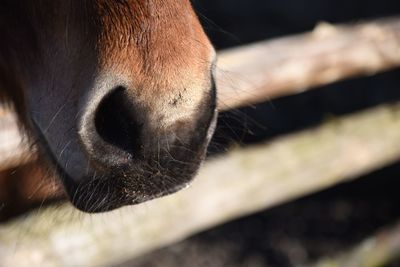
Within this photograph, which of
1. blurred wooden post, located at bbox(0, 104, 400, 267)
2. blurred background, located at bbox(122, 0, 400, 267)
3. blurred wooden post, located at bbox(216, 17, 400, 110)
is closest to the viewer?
blurred wooden post, located at bbox(0, 104, 400, 267)

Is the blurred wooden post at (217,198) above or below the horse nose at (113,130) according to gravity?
below

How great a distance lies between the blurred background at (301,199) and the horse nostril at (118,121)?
1368 millimetres

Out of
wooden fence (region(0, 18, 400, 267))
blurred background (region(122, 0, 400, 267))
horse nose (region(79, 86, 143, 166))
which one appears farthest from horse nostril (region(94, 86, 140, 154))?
blurred background (region(122, 0, 400, 267))

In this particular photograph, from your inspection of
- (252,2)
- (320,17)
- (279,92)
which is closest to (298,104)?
(320,17)

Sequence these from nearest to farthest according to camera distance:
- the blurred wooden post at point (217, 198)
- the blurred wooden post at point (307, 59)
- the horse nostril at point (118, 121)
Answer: the horse nostril at point (118, 121)
the blurred wooden post at point (217, 198)
the blurred wooden post at point (307, 59)

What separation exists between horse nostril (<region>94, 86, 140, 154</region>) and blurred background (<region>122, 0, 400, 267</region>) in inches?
53.9

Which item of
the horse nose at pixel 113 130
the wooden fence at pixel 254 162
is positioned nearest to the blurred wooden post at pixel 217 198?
the wooden fence at pixel 254 162

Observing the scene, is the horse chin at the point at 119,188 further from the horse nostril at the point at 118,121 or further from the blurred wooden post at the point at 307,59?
the blurred wooden post at the point at 307,59

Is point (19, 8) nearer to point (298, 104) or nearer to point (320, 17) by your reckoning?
point (298, 104)

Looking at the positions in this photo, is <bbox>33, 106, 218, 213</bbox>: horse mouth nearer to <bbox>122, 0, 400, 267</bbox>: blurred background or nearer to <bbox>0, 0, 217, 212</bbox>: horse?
<bbox>0, 0, 217, 212</bbox>: horse

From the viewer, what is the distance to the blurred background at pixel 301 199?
3.11 metres

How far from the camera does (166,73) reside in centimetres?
98

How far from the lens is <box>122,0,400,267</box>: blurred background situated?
3111 mm

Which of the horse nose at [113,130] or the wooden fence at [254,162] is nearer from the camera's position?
the horse nose at [113,130]
